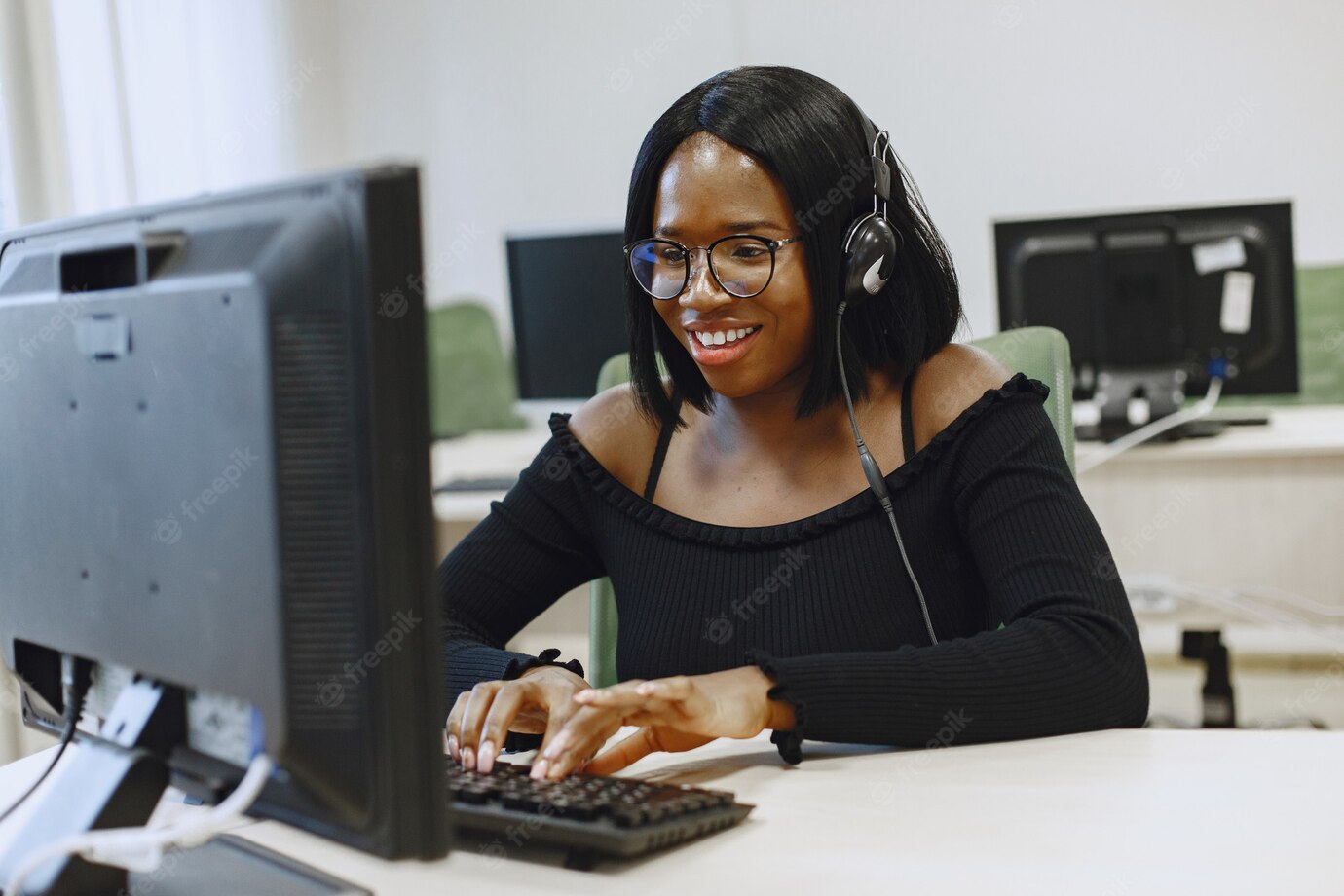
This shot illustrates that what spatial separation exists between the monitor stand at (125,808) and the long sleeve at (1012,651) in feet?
1.29

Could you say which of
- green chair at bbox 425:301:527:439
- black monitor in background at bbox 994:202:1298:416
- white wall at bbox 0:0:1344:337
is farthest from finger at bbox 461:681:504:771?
green chair at bbox 425:301:527:439

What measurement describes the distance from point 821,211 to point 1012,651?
453mm

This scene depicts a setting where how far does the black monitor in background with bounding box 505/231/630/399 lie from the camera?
2.65 m

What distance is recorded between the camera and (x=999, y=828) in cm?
81

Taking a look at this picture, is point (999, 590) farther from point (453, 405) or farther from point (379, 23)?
point (379, 23)

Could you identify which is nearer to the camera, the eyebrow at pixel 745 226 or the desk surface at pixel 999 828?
the desk surface at pixel 999 828

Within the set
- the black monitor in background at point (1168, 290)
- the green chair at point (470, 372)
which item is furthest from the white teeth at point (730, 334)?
the green chair at point (470, 372)

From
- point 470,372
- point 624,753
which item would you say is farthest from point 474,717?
point 470,372

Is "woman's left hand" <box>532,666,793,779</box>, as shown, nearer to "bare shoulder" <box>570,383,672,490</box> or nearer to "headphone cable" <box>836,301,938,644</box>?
"headphone cable" <box>836,301,938,644</box>

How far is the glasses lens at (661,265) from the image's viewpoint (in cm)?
124

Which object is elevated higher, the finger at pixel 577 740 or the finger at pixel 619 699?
the finger at pixel 619 699

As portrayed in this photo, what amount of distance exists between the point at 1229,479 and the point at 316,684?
244 centimetres

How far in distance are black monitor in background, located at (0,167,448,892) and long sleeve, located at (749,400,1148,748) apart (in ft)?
1.46

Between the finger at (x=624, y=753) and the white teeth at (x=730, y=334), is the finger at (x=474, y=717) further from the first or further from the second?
the white teeth at (x=730, y=334)
